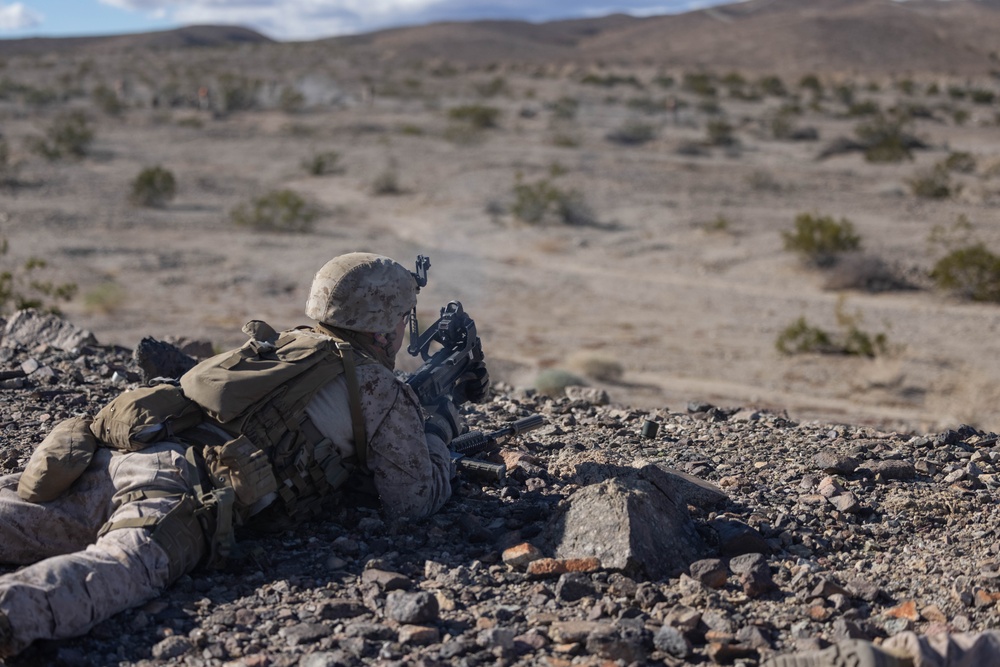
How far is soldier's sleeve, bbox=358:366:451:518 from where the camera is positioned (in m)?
3.51

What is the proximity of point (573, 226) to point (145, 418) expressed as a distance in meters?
14.4

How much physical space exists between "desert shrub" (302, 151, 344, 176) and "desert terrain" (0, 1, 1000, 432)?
9cm

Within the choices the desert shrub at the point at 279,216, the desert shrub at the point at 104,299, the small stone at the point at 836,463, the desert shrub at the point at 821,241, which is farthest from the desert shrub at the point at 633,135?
the small stone at the point at 836,463

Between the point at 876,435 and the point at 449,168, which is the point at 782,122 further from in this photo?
the point at 876,435

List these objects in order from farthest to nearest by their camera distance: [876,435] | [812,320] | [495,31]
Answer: [495,31]
[812,320]
[876,435]

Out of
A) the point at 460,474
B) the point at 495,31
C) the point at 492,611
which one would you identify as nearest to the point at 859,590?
the point at 492,611

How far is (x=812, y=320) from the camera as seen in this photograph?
1246 cm

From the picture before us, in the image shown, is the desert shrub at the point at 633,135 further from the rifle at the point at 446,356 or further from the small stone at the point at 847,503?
the small stone at the point at 847,503

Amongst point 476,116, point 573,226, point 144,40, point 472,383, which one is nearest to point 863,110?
point 476,116

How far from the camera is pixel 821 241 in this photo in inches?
574

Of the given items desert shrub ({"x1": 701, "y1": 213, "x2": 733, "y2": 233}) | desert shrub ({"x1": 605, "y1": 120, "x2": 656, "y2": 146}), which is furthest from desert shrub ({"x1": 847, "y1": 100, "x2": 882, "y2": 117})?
desert shrub ({"x1": 701, "y1": 213, "x2": 733, "y2": 233})

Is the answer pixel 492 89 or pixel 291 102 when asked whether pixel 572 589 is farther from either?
pixel 492 89

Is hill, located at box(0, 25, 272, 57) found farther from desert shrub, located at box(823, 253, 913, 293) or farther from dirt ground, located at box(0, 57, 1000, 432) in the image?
desert shrub, located at box(823, 253, 913, 293)

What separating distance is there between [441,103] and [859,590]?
3590cm
